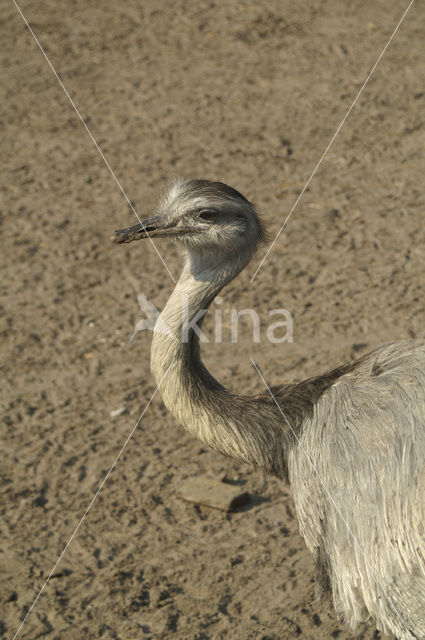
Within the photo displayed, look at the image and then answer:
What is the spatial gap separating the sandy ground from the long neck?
3.06ft

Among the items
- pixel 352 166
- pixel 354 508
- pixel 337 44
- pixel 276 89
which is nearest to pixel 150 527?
pixel 354 508

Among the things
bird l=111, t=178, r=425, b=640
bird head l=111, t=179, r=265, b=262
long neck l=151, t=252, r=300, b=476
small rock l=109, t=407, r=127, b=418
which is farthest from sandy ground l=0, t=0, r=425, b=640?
bird head l=111, t=179, r=265, b=262

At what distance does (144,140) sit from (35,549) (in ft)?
14.9

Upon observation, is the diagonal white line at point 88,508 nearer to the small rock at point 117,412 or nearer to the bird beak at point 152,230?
the small rock at point 117,412

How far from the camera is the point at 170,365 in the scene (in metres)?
3.82

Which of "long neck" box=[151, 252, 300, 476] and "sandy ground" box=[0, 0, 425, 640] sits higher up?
"long neck" box=[151, 252, 300, 476]

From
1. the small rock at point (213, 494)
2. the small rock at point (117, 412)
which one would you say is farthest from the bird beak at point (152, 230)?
the small rock at point (117, 412)

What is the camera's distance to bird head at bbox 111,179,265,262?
12.9 ft

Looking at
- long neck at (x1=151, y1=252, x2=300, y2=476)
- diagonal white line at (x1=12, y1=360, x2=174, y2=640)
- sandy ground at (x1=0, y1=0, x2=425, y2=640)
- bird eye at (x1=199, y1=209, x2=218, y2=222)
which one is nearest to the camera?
long neck at (x1=151, y1=252, x2=300, y2=476)

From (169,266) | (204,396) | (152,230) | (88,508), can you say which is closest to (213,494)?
(88,508)

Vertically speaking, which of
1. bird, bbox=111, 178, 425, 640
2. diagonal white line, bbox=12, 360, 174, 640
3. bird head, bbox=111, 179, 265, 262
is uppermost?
bird head, bbox=111, 179, 265, 262

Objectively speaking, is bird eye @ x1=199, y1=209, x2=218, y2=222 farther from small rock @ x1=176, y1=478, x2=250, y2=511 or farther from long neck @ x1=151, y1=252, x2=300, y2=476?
small rock @ x1=176, y1=478, x2=250, y2=511

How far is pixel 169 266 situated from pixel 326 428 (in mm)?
3169

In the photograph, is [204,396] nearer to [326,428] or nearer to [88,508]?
[326,428]
